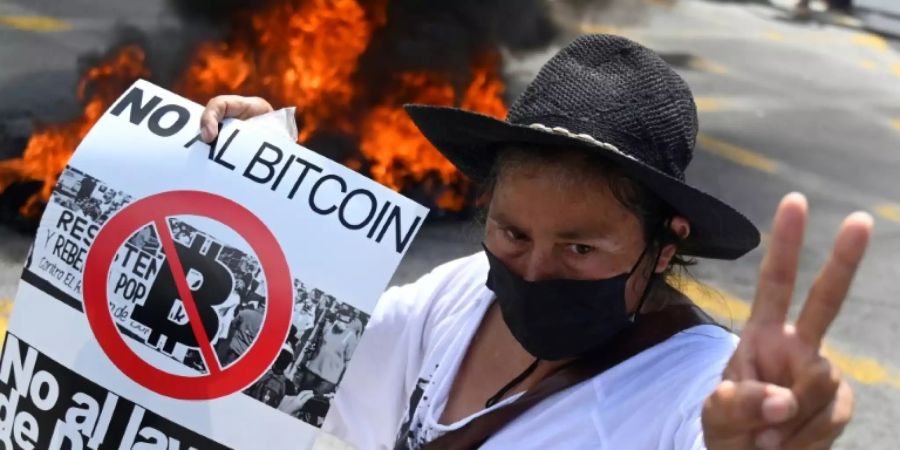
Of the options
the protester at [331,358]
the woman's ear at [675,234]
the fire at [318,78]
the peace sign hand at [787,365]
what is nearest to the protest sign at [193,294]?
the protester at [331,358]

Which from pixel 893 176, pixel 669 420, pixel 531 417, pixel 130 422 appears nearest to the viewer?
pixel 669 420

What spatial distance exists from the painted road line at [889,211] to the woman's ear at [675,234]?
5.80 meters

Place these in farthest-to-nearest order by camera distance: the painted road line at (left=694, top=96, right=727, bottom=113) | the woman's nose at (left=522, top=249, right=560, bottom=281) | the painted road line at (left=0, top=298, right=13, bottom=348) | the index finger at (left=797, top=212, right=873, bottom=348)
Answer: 1. the painted road line at (left=694, top=96, right=727, bottom=113)
2. the painted road line at (left=0, top=298, right=13, bottom=348)
3. the woman's nose at (left=522, top=249, right=560, bottom=281)
4. the index finger at (left=797, top=212, right=873, bottom=348)

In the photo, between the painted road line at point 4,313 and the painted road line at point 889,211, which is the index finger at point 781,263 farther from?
the painted road line at point 889,211

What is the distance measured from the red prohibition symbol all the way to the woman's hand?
0.38 feet

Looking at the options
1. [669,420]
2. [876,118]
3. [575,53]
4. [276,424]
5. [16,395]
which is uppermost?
[876,118]

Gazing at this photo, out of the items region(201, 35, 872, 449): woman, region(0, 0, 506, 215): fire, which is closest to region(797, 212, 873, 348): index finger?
region(201, 35, 872, 449): woman

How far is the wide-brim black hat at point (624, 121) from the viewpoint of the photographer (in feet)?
5.16

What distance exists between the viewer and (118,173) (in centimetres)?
186

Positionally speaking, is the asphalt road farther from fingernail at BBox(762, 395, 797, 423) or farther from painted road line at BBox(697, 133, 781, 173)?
fingernail at BBox(762, 395, 797, 423)

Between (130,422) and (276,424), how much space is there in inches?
9.5

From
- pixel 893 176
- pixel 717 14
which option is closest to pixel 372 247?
pixel 893 176

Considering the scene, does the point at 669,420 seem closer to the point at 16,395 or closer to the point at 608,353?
the point at 608,353

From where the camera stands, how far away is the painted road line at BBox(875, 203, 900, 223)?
23.1 feet
